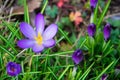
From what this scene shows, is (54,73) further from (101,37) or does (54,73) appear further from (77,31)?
(77,31)

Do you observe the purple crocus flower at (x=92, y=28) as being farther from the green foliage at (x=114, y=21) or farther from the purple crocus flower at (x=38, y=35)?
the green foliage at (x=114, y=21)

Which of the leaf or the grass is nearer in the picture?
the grass

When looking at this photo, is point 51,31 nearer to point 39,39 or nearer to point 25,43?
point 39,39

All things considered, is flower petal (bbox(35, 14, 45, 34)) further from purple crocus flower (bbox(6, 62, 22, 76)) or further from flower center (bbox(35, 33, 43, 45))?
purple crocus flower (bbox(6, 62, 22, 76))

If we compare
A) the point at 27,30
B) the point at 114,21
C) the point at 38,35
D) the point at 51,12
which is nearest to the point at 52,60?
the point at 38,35

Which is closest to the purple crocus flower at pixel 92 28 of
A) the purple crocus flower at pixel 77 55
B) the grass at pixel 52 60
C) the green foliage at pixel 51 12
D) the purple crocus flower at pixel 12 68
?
the grass at pixel 52 60

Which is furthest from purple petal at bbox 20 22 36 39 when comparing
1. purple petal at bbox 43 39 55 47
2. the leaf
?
the leaf

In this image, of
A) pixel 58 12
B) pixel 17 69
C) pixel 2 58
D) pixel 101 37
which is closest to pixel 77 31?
pixel 58 12
